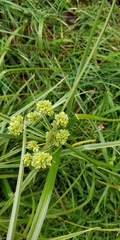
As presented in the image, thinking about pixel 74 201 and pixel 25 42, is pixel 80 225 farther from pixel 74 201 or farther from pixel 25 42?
pixel 25 42

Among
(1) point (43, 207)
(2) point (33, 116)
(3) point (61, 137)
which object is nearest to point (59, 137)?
(3) point (61, 137)

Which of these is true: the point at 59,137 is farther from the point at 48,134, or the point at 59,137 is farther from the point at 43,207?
the point at 43,207

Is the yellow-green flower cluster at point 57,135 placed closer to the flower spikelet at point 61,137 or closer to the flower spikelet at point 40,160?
the flower spikelet at point 61,137

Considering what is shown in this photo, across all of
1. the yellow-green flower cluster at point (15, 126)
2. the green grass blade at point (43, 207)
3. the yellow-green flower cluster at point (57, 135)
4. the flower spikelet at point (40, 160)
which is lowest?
the green grass blade at point (43, 207)

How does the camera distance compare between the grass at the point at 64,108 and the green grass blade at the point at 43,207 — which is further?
the grass at the point at 64,108

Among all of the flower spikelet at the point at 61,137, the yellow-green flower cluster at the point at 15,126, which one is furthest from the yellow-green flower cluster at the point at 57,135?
the yellow-green flower cluster at the point at 15,126

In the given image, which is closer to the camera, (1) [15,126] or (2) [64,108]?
(1) [15,126]

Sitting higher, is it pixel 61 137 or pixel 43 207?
pixel 61 137

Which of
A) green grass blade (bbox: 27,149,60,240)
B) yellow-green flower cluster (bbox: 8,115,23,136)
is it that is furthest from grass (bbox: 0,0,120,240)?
yellow-green flower cluster (bbox: 8,115,23,136)

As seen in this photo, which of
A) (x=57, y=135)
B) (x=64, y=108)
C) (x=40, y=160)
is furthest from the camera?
(x=64, y=108)

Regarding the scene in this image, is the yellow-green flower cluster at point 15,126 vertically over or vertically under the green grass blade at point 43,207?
over
